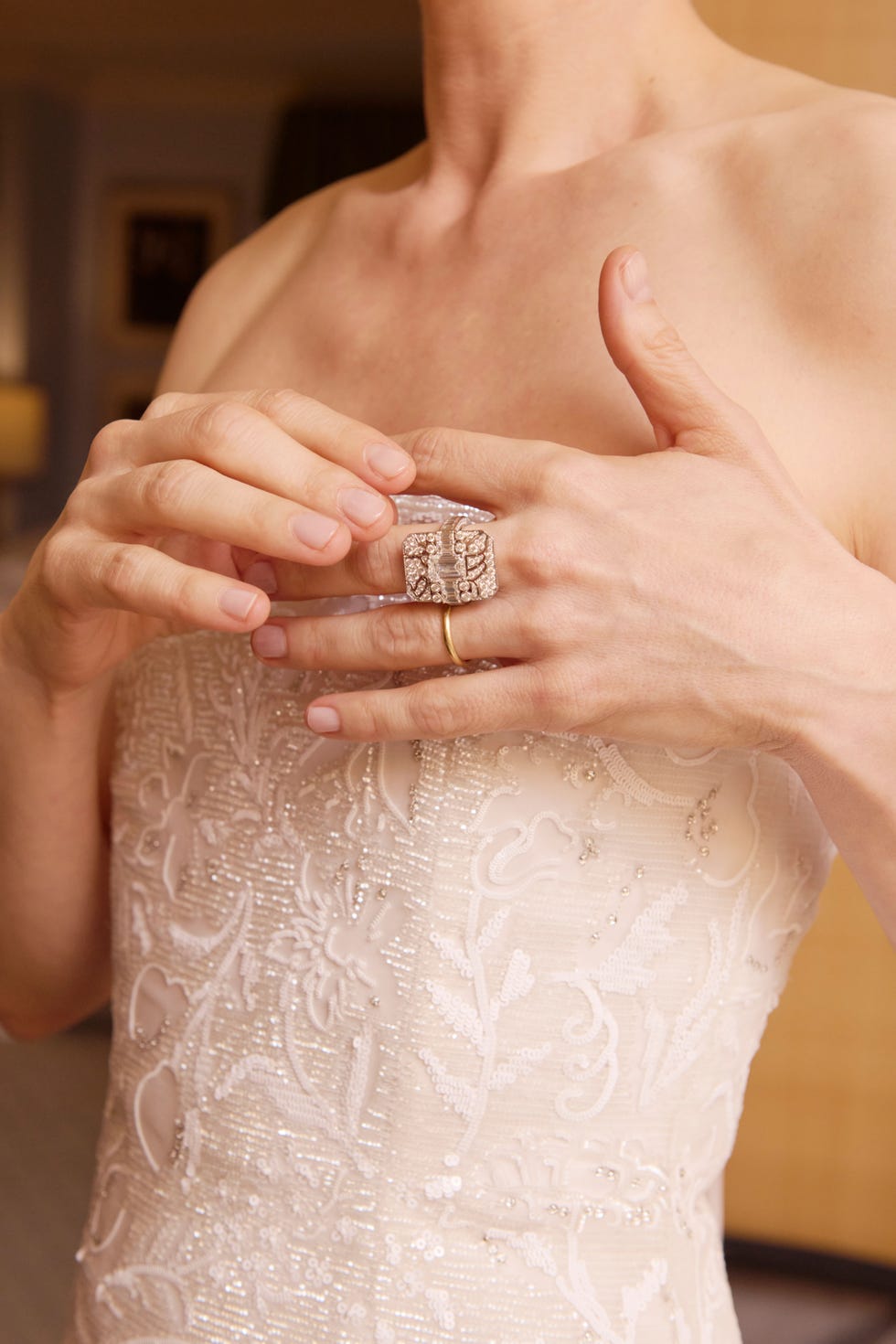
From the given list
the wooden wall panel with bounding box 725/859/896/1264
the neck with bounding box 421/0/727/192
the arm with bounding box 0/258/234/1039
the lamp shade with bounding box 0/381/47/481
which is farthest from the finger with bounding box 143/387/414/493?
the lamp shade with bounding box 0/381/47/481

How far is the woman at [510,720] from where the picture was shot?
597 mm

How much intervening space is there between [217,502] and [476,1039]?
32 centimetres

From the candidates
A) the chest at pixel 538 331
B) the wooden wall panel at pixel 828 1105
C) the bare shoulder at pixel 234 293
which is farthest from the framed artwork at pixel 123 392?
the chest at pixel 538 331

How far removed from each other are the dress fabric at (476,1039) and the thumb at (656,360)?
155 millimetres

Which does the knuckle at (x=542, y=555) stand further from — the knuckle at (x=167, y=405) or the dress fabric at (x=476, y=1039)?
the knuckle at (x=167, y=405)

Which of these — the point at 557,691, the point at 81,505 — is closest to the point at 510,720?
the point at 557,691

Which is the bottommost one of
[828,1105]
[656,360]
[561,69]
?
[828,1105]

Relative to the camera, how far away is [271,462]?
23.5 inches

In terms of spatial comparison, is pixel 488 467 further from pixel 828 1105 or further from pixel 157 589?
pixel 828 1105

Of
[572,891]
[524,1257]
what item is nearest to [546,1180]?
[524,1257]

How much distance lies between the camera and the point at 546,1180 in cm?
68

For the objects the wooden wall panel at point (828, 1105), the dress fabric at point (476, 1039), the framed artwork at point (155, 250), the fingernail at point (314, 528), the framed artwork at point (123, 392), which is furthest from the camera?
the framed artwork at point (123, 392)

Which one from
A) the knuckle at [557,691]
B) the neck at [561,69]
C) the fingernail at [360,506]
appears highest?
the neck at [561,69]

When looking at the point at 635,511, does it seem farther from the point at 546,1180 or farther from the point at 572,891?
the point at 546,1180
